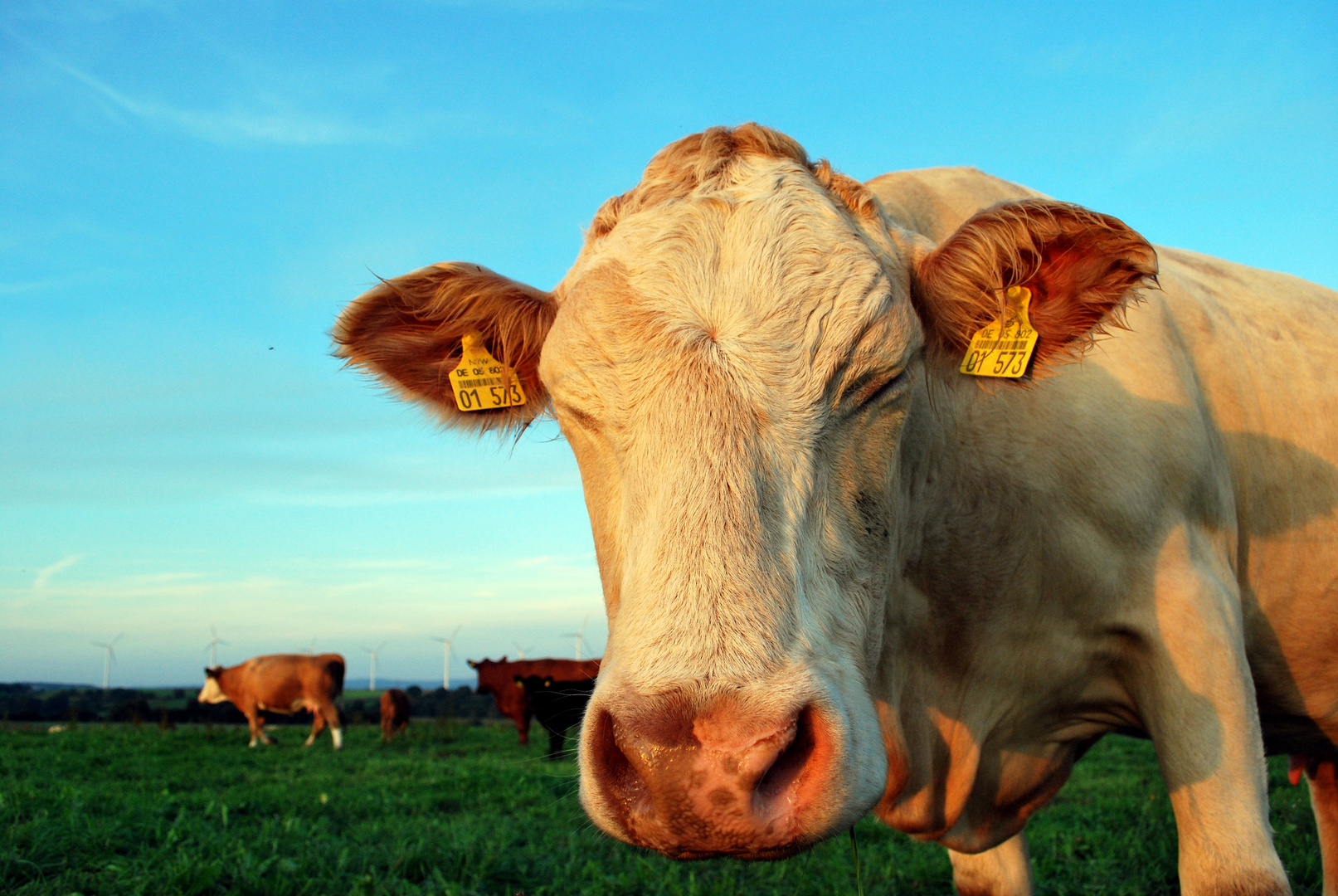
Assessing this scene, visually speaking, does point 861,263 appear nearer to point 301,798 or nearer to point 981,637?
point 981,637

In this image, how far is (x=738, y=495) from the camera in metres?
2.11

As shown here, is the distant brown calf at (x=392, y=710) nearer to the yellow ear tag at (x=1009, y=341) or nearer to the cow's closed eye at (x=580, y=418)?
the cow's closed eye at (x=580, y=418)

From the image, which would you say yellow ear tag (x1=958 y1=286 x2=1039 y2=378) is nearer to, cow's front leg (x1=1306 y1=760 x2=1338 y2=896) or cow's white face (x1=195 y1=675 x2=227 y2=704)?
cow's front leg (x1=1306 y1=760 x2=1338 y2=896)

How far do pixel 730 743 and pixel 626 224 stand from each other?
1676mm

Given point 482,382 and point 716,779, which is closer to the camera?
point 716,779

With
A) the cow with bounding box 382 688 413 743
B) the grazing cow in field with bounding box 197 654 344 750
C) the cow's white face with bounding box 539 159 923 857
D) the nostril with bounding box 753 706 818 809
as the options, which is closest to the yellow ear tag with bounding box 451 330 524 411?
the cow's white face with bounding box 539 159 923 857

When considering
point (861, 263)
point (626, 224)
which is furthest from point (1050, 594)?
point (626, 224)

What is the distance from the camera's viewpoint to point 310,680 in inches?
935

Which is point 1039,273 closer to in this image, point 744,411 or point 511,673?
point 744,411

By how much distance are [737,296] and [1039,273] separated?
1177 mm

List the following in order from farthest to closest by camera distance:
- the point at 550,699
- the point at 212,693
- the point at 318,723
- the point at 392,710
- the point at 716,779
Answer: the point at 212,693, the point at 318,723, the point at 392,710, the point at 550,699, the point at 716,779

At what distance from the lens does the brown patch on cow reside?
3018mm

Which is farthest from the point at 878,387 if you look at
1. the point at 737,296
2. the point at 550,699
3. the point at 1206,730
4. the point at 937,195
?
the point at 550,699

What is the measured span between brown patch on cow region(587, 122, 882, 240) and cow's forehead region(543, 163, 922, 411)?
0.13m
